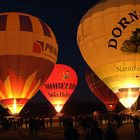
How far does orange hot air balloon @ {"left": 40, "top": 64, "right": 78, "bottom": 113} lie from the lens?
1405 inches

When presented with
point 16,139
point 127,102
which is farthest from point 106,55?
point 16,139

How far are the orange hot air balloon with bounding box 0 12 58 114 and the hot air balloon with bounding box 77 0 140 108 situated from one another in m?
3.31

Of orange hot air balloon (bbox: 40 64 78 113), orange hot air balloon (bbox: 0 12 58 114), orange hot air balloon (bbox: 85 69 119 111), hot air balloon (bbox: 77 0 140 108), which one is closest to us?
hot air balloon (bbox: 77 0 140 108)

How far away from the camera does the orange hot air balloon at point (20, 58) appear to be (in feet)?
79.5

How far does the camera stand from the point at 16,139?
1781 cm

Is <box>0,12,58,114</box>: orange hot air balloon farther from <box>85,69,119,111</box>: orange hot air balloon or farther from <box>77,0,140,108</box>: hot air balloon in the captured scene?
<box>85,69,119,111</box>: orange hot air balloon

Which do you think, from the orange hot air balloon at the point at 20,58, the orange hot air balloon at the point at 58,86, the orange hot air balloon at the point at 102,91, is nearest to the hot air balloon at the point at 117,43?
the orange hot air balloon at the point at 20,58

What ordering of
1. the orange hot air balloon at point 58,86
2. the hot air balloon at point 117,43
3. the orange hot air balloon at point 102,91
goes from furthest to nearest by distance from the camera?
the orange hot air balloon at point 102,91, the orange hot air balloon at point 58,86, the hot air balloon at point 117,43

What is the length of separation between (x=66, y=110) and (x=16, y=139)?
72.1 m

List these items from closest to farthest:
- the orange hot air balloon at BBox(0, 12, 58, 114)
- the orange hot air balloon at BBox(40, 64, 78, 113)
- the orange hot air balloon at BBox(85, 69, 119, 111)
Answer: the orange hot air balloon at BBox(0, 12, 58, 114) → the orange hot air balloon at BBox(40, 64, 78, 113) → the orange hot air balloon at BBox(85, 69, 119, 111)

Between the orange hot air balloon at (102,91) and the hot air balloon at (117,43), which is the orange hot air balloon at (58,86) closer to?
the orange hot air balloon at (102,91)

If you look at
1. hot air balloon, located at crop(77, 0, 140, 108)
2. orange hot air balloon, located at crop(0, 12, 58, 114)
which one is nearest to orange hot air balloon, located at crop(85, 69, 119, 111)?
hot air balloon, located at crop(77, 0, 140, 108)

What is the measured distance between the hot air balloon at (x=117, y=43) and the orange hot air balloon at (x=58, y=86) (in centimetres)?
1097

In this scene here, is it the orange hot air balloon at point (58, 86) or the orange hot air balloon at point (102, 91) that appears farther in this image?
the orange hot air balloon at point (102, 91)
